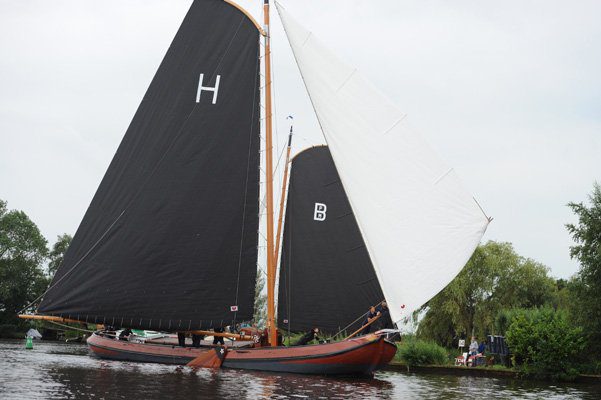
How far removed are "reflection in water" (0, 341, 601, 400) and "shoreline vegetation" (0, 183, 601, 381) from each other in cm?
249

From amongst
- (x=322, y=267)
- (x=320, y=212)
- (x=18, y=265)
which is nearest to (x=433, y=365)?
(x=322, y=267)

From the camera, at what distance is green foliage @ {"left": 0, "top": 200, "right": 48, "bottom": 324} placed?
75688 mm

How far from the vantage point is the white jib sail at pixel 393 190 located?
22.3 m

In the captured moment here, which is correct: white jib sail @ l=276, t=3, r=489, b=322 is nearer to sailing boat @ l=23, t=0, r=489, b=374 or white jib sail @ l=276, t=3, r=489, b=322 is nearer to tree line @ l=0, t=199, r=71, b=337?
sailing boat @ l=23, t=0, r=489, b=374

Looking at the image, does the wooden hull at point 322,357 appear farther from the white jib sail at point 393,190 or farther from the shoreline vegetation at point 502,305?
the shoreline vegetation at point 502,305


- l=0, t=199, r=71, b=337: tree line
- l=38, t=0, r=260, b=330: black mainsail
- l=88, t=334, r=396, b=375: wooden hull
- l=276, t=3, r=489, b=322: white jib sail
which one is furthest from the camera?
l=0, t=199, r=71, b=337: tree line

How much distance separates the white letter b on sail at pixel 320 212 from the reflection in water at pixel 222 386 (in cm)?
1236

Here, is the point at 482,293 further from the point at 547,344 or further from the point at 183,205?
the point at 183,205

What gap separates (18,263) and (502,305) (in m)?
52.8

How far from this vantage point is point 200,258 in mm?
27125

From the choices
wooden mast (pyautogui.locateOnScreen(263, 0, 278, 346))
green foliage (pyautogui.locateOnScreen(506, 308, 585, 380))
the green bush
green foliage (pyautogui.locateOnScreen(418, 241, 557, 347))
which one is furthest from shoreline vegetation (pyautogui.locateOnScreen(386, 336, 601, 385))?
green foliage (pyautogui.locateOnScreen(418, 241, 557, 347))

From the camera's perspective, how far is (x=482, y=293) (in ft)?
157

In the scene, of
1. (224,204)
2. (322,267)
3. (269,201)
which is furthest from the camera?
(322,267)

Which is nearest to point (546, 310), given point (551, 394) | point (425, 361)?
point (425, 361)
